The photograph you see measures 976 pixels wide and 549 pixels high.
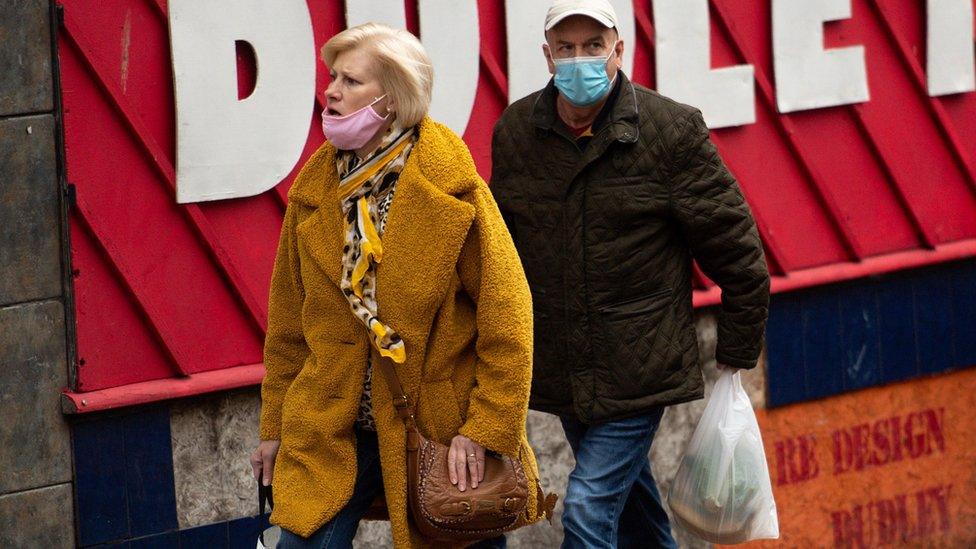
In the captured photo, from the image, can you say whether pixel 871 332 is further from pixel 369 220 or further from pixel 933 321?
pixel 369 220

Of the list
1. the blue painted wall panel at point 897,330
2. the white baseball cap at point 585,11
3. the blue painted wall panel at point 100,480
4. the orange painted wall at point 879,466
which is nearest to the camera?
the white baseball cap at point 585,11

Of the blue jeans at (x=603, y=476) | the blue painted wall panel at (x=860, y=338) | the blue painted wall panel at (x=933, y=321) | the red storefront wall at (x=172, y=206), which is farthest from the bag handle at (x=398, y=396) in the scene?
the blue painted wall panel at (x=933, y=321)

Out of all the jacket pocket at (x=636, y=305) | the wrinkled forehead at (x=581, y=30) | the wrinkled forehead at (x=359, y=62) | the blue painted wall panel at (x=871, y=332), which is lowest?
the blue painted wall panel at (x=871, y=332)

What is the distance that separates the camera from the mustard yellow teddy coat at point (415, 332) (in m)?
3.96

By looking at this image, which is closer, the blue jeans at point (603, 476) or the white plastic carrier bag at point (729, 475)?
the blue jeans at point (603, 476)

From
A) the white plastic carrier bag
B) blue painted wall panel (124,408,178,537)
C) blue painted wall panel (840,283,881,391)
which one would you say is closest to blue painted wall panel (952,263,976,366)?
blue painted wall panel (840,283,881,391)

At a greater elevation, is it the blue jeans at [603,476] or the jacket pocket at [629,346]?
the jacket pocket at [629,346]

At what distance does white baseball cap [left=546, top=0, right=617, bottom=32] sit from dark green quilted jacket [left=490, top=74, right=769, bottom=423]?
192 mm

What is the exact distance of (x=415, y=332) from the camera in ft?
13.1

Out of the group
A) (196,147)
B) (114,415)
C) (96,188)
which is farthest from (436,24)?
(114,415)

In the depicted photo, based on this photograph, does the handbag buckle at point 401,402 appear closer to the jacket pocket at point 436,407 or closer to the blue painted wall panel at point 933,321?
the jacket pocket at point 436,407

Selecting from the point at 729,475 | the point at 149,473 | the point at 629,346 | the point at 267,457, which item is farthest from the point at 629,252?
the point at 149,473

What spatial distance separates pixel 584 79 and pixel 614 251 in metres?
0.49

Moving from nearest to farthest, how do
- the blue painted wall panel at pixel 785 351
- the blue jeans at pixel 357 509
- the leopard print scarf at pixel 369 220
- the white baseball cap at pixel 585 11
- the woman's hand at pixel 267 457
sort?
the leopard print scarf at pixel 369 220, the blue jeans at pixel 357 509, the woman's hand at pixel 267 457, the white baseball cap at pixel 585 11, the blue painted wall panel at pixel 785 351
